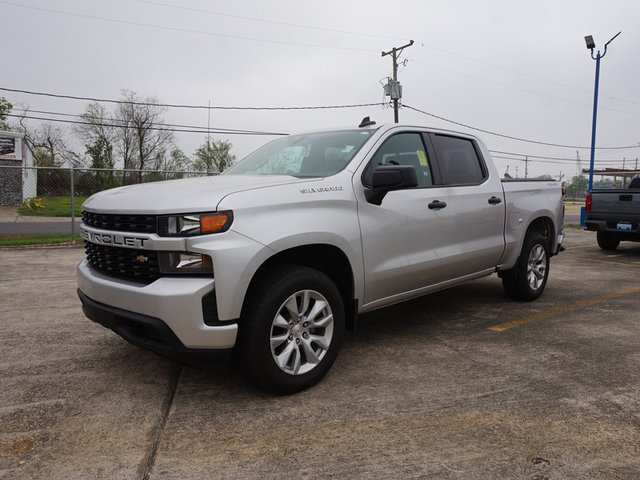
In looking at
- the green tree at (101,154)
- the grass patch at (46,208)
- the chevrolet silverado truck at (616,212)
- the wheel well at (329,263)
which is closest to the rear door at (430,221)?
the wheel well at (329,263)

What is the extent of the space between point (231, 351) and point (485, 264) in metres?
2.92

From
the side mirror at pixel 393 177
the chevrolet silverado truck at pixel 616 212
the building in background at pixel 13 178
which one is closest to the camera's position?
the side mirror at pixel 393 177

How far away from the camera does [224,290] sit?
271cm

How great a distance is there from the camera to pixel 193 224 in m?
2.75

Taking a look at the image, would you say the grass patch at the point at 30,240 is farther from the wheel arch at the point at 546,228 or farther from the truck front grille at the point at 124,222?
the wheel arch at the point at 546,228

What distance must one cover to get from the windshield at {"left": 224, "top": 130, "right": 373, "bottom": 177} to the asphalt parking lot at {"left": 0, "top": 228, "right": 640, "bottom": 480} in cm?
150

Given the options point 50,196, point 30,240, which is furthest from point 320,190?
point 50,196

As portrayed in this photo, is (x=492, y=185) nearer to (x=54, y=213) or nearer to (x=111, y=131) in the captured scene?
(x=54, y=213)

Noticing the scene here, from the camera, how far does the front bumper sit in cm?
268

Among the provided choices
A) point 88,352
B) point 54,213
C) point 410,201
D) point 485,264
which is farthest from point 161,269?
point 54,213

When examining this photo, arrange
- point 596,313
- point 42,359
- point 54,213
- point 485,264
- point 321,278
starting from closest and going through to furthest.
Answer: point 321,278 < point 42,359 < point 485,264 < point 596,313 < point 54,213

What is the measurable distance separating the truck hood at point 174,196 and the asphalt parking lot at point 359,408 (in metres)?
0.95

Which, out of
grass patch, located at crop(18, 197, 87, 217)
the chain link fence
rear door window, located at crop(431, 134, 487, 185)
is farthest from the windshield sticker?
grass patch, located at crop(18, 197, 87, 217)

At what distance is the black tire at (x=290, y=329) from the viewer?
2867 millimetres
